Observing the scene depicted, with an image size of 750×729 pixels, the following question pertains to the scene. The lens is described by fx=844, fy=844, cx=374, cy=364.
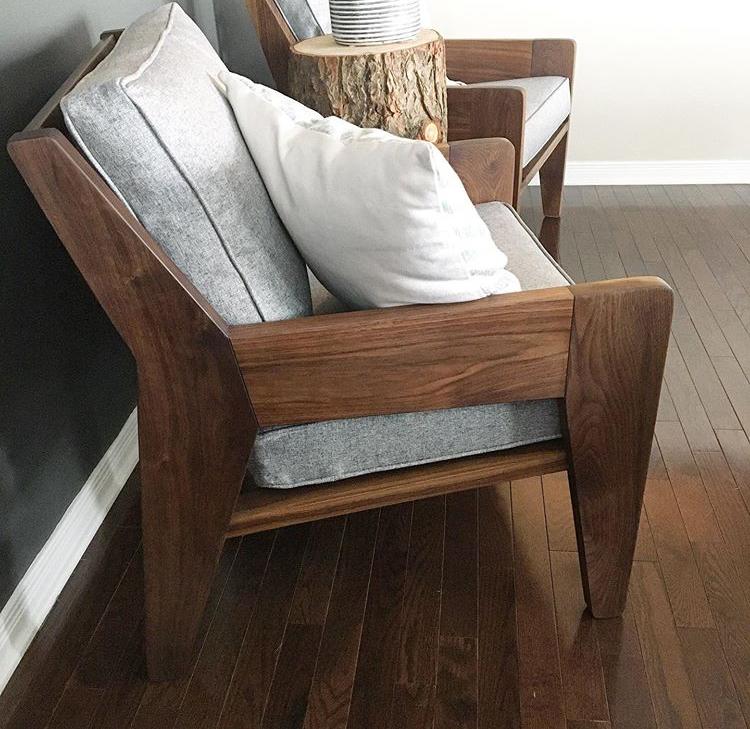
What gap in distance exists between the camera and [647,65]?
10.5ft

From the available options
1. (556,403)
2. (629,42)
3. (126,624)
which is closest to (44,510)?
(126,624)

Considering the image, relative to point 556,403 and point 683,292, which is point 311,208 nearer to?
point 556,403

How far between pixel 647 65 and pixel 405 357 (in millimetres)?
2549

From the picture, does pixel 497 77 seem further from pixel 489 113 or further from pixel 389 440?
pixel 389 440

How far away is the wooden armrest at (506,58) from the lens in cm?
281

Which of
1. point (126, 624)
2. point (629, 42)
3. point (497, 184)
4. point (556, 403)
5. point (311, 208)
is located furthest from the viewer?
point (629, 42)

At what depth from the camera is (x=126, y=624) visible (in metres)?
1.42

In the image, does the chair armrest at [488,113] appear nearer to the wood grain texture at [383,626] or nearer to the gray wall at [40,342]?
the gray wall at [40,342]

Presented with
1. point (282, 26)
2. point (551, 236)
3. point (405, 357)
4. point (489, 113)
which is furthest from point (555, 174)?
point (405, 357)

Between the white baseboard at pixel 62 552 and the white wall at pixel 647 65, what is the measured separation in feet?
7.31

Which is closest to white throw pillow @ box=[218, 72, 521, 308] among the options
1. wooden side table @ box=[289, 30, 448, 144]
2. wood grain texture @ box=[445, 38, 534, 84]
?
wooden side table @ box=[289, 30, 448, 144]

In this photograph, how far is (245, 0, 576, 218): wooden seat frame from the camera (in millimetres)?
2268

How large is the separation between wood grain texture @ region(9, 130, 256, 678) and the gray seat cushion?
6 cm

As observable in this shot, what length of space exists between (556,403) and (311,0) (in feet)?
5.55
